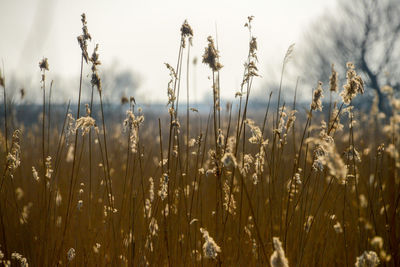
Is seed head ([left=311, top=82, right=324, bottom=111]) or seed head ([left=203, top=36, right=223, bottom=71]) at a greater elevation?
seed head ([left=203, top=36, right=223, bottom=71])

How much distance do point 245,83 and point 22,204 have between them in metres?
2.47

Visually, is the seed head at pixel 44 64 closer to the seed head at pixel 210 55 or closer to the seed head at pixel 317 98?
the seed head at pixel 210 55

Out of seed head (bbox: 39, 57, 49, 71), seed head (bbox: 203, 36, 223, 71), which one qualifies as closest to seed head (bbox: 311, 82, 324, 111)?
seed head (bbox: 203, 36, 223, 71)

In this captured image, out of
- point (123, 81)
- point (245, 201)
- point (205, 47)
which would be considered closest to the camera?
point (205, 47)

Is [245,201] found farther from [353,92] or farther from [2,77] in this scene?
[2,77]

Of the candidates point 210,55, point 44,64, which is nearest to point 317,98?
point 210,55

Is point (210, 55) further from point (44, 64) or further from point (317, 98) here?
point (44, 64)

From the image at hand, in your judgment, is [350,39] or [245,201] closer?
[245,201]

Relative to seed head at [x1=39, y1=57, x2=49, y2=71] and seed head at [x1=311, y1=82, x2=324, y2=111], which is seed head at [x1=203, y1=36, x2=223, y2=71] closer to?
seed head at [x1=311, y1=82, x2=324, y2=111]

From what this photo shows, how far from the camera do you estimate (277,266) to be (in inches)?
43.2

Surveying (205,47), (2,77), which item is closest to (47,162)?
(2,77)

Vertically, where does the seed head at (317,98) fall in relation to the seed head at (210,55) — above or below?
below

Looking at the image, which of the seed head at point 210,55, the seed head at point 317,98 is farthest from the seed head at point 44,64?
the seed head at point 317,98

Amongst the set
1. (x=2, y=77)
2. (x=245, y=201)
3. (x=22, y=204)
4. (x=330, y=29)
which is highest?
(x=330, y=29)
